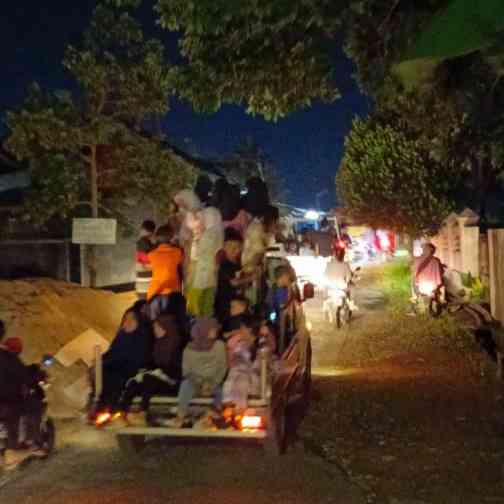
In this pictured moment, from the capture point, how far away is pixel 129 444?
7.64 m

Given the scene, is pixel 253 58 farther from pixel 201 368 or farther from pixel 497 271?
pixel 497 271

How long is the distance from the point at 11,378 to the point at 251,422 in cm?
216

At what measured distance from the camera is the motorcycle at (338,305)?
17.2m

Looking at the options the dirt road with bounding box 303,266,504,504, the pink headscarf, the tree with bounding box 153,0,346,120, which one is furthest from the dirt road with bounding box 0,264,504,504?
the tree with bounding box 153,0,346,120

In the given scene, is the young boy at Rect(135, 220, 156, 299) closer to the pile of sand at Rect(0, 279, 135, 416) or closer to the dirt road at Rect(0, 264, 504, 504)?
the dirt road at Rect(0, 264, 504, 504)

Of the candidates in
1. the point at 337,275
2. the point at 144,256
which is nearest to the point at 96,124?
the point at 337,275

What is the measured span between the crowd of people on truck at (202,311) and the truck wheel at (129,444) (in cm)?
59

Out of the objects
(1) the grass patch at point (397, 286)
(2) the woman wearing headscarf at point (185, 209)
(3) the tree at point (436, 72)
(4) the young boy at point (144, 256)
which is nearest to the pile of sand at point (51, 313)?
(4) the young boy at point (144, 256)

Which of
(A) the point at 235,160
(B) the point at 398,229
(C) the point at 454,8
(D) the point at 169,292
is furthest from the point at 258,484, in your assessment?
(A) the point at 235,160

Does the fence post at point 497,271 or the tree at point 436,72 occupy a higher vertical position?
the tree at point 436,72

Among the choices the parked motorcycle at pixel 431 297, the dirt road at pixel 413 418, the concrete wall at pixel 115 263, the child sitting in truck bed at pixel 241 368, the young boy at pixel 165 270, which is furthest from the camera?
the concrete wall at pixel 115 263

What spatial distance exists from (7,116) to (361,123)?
16965 millimetres

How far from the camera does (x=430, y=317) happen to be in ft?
57.2

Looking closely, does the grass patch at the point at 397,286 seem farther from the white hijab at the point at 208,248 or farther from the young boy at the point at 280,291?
the white hijab at the point at 208,248
